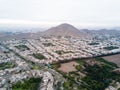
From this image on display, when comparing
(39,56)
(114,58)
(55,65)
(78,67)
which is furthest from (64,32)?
(78,67)

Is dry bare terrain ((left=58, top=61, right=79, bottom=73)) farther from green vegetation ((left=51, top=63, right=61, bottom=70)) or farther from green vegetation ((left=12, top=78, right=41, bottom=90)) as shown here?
green vegetation ((left=12, top=78, right=41, bottom=90))

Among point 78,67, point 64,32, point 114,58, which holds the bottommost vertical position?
point 114,58

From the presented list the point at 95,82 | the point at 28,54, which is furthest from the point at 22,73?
the point at 28,54

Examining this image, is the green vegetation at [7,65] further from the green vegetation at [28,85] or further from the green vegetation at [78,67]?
the green vegetation at [78,67]

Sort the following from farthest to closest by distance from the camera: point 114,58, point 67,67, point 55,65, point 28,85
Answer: point 114,58
point 55,65
point 67,67
point 28,85

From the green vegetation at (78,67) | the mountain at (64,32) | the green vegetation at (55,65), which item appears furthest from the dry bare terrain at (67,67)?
the mountain at (64,32)

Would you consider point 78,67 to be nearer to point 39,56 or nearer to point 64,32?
point 39,56

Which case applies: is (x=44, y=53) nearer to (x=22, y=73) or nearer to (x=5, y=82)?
(x=22, y=73)

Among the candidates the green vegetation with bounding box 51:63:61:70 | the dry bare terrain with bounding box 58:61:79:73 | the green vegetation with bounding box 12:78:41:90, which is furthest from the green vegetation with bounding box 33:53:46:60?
the green vegetation with bounding box 12:78:41:90
